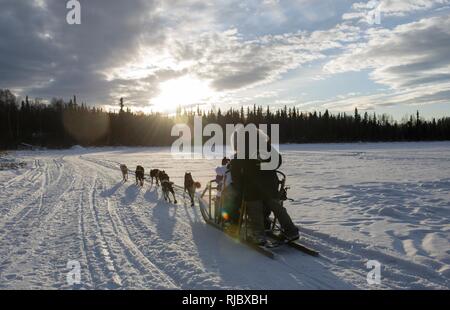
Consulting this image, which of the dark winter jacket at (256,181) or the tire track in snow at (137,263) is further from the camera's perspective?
the dark winter jacket at (256,181)

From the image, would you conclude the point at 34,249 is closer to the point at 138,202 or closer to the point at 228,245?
the point at 228,245

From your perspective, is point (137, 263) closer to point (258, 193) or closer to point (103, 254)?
point (103, 254)

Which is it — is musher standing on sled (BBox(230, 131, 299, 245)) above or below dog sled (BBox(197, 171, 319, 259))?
above

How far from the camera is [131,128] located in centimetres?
8819

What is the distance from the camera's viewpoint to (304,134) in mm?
93188

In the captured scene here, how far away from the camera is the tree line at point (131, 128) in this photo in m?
80.6

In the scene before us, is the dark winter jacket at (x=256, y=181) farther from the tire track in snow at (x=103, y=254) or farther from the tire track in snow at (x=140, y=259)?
the tire track in snow at (x=103, y=254)

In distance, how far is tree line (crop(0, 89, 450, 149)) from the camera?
80562 mm
